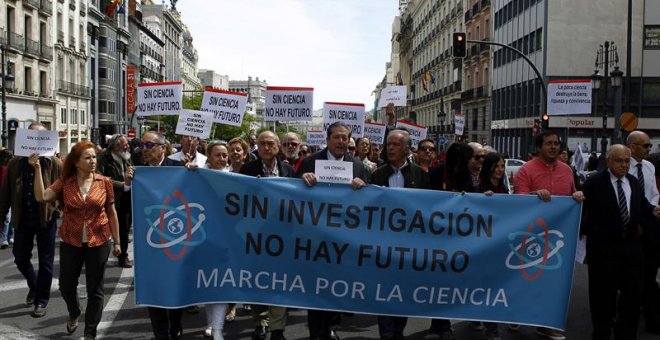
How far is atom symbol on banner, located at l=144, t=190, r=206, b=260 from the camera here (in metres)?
5.88

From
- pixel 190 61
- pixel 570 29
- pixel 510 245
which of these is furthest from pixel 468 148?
pixel 190 61

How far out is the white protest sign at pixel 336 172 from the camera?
5.89 metres

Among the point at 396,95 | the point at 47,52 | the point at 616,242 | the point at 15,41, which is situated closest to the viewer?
the point at 616,242

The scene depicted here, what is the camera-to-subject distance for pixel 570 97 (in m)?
12.5

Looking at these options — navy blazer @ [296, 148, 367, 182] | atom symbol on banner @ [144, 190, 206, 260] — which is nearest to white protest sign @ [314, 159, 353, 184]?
navy blazer @ [296, 148, 367, 182]

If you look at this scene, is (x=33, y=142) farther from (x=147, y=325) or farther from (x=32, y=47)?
(x=32, y=47)

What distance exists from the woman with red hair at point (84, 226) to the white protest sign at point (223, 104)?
3630 mm

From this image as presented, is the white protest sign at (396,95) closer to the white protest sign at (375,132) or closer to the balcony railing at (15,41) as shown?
the white protest sign at (375,132)

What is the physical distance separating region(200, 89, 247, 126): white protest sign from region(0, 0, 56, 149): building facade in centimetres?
2888

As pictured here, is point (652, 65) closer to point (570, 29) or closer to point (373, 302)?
point (570, 29)

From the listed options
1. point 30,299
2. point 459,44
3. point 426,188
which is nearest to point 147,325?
point 30,299

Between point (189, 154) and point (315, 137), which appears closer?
point (189, 154)

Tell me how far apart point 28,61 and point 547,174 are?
41258 millimetres

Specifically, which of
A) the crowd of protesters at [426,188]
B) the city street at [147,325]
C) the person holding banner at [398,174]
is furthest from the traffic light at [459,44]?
the person holding banner at [398,174]
